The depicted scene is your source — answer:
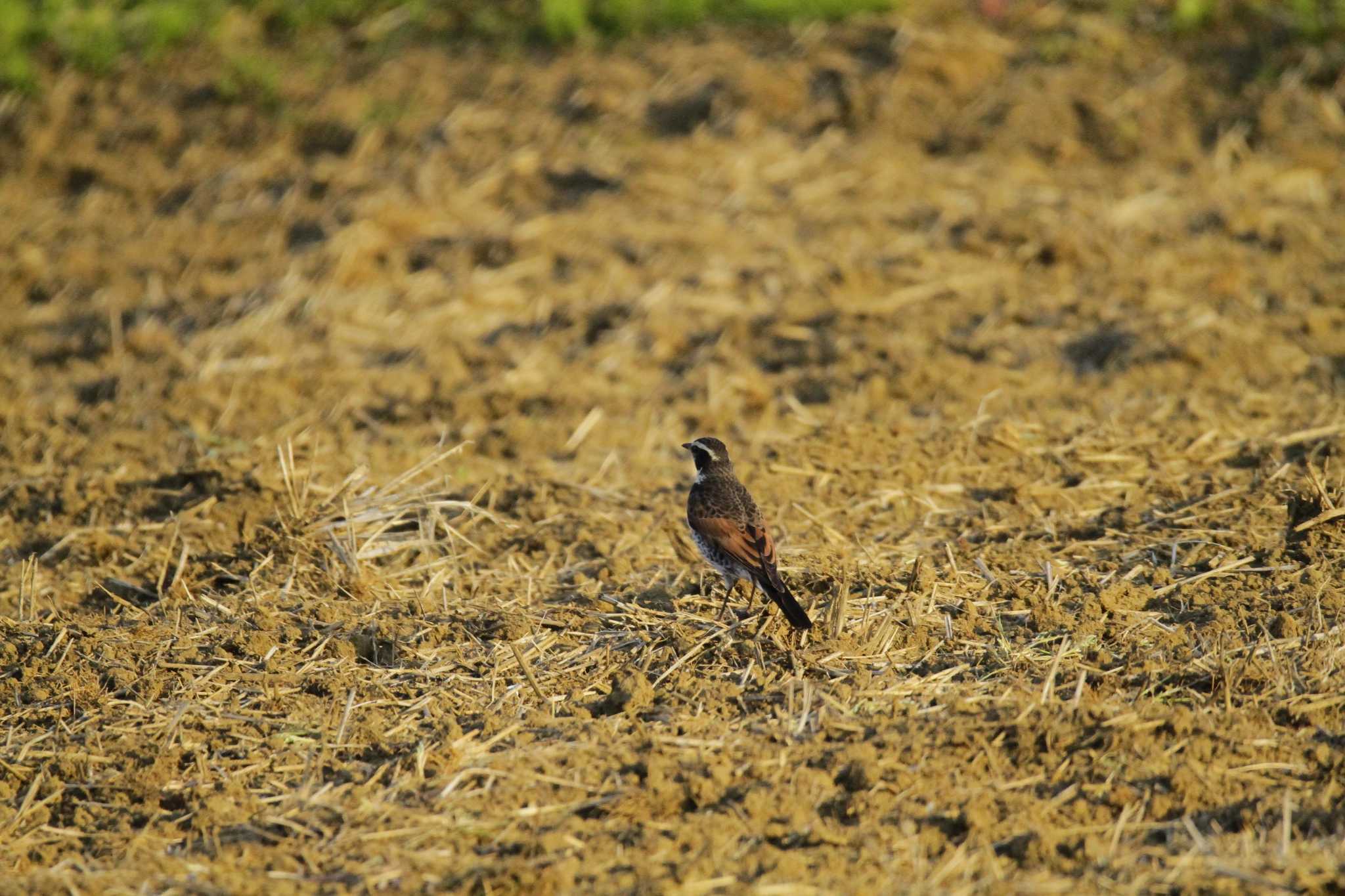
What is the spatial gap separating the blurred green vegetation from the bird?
8.39 m

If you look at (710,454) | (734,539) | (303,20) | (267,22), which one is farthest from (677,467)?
(267,22)

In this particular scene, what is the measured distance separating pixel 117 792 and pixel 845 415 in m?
4.96

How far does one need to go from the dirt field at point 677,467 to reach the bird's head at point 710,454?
1.46 feet

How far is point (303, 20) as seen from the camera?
14.7 metres

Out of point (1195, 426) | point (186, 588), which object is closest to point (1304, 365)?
point (1195, 426)

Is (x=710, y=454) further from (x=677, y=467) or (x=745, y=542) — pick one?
(x=677, y=467)

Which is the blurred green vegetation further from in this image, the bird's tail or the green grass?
the bird's tail

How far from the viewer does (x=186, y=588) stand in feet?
22.0

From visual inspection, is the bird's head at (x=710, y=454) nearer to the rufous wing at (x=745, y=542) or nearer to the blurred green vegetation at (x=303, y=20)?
the rufous wing at (x=745, y=542)

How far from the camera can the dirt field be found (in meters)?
4.86

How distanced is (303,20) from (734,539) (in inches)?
423

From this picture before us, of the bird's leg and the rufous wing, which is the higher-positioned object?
the rufous wing

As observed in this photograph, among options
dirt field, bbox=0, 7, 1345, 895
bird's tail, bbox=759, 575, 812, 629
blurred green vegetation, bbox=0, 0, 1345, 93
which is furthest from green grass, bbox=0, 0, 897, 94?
bird's tail, bbox=759, 575, 812, 629

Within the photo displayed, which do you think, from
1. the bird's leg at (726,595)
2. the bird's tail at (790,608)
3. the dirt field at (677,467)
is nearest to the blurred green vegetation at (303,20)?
the dirt field at (677,467)
